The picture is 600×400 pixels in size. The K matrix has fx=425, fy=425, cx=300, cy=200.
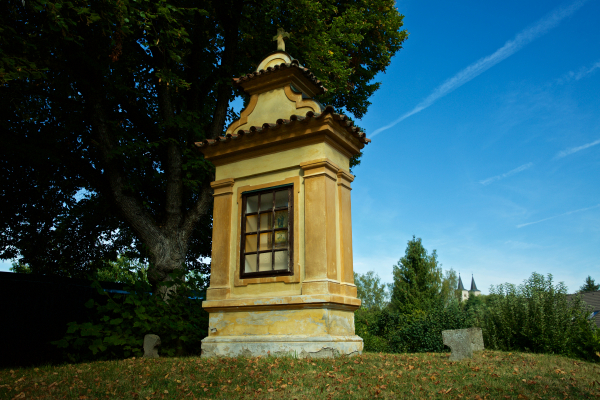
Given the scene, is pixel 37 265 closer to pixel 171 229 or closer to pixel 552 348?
pixel 171 229

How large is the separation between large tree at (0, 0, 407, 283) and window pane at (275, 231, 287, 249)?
3583mm

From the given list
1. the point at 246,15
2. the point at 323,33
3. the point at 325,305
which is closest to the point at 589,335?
the point at 325,305

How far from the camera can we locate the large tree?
9.63 m

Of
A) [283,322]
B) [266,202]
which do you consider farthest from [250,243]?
[283,322]

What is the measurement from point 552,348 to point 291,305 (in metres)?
8.02

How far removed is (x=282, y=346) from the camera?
6.98m

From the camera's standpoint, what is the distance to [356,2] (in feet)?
46.4

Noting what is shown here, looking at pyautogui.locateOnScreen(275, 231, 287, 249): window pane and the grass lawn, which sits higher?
pyautogui.locateOnScreen(275, 231, 287, 249): window pane

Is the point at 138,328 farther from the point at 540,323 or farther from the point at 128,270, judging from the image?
the point at 128,270

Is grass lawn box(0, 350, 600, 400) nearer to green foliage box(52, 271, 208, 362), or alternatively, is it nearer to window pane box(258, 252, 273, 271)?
green foliage box(52, 271, 208, 362)

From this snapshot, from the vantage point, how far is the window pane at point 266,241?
312 inches

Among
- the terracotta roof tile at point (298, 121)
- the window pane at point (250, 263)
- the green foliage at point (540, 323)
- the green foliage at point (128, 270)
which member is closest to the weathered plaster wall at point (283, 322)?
the window pane at point (250, 263)

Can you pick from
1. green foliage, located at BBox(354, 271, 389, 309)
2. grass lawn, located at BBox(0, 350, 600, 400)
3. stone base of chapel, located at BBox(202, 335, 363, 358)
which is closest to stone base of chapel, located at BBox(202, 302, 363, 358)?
stone base of chapel, located at BBox(202, 335, 363, 358)

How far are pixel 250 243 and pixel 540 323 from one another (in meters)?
8.24
